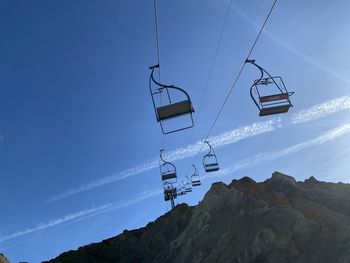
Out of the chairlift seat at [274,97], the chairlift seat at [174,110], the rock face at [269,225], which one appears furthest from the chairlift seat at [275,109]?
the rock face at [269,225]

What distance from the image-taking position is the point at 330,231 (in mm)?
29312

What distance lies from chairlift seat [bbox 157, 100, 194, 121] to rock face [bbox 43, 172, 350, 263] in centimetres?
1381

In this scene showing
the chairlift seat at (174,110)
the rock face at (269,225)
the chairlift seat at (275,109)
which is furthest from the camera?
the rock face at (269,225)

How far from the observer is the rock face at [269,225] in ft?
Result: 93.6

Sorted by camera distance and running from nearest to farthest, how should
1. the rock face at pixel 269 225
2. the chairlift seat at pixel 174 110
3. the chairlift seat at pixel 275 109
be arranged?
1. the chairlift seat at pixel 174 110
2. the chairlift seat at pixel 275 109
3. the rock face at pixel 269 225

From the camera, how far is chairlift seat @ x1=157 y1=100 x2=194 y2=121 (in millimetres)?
17484

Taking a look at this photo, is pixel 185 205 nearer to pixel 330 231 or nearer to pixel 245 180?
pixel 245 180

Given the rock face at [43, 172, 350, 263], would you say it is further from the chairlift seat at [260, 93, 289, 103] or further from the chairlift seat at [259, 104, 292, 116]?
the chairlift seat at [260, 93, 289, 103]

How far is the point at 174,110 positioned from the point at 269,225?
57.9ft

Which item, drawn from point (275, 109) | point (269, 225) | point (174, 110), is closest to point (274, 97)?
point (275, 109)

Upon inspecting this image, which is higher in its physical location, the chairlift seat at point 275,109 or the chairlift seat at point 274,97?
the chairlift seat at point 274,97

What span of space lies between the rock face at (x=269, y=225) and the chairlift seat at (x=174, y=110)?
45.3 ft

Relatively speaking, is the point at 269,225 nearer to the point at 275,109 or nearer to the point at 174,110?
the point at 275,109

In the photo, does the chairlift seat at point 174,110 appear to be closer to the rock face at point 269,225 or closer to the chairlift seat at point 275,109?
the chairlift seat at point 275,109
